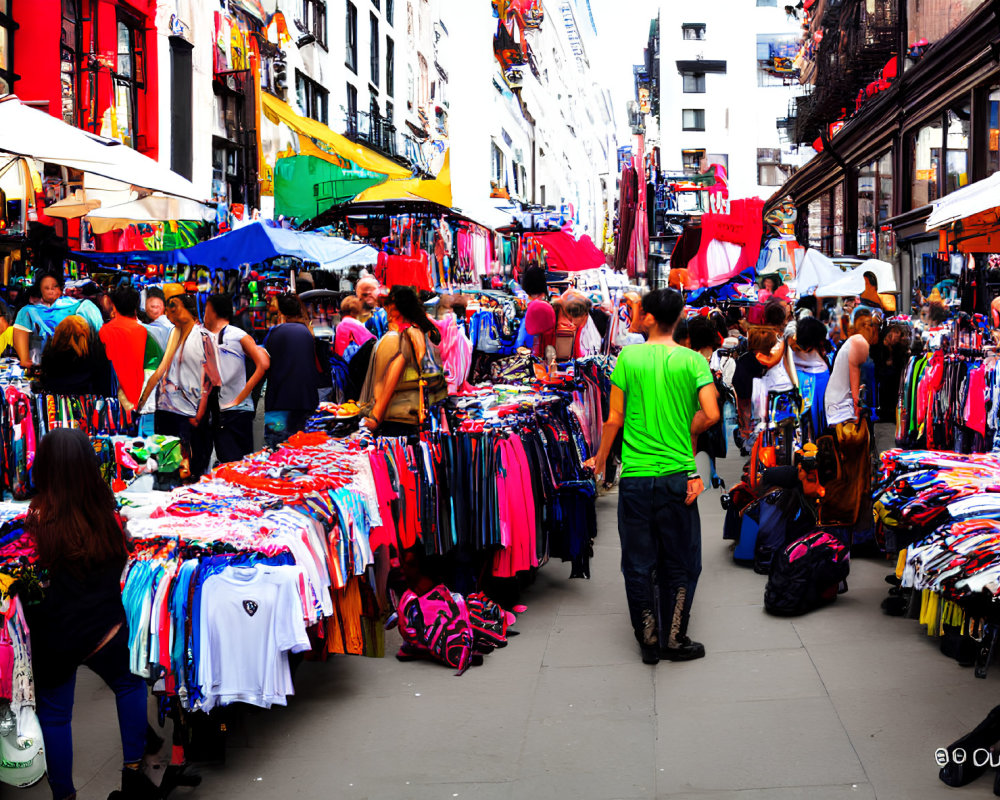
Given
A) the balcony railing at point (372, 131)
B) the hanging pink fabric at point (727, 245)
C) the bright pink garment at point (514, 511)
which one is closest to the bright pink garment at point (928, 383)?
the bright pink garment at point (514, 511)

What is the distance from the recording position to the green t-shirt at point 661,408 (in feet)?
19.8

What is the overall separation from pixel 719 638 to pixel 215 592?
3.22 m

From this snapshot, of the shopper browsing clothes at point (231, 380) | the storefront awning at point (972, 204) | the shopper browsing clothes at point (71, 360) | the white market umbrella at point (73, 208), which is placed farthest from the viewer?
the white market umbrella at point (73, 208)

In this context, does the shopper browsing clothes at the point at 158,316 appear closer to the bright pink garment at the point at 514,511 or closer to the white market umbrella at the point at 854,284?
the bright pink garment at the point at 514,511

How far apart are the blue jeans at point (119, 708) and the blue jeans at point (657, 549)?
9.23 feet

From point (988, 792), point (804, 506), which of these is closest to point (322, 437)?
point (804, 506)

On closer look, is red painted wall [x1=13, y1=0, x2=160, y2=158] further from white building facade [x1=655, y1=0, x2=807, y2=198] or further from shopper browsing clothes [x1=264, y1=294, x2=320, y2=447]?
white building facade [x1=655, y1=0, x2=807, y2=198]

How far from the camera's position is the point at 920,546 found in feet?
17.2

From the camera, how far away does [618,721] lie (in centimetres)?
511

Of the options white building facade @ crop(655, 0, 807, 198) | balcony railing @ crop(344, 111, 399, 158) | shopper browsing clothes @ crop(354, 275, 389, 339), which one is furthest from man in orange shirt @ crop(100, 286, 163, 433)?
white building facade @ crop(655, 0, 807, 198)

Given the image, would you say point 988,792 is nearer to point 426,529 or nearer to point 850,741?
point 850,741

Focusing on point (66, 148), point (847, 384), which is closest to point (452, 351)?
point (847, 384)

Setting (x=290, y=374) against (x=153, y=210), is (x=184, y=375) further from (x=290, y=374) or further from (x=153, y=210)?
(x=153, y=210)

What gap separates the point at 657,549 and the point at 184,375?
4.75 m
